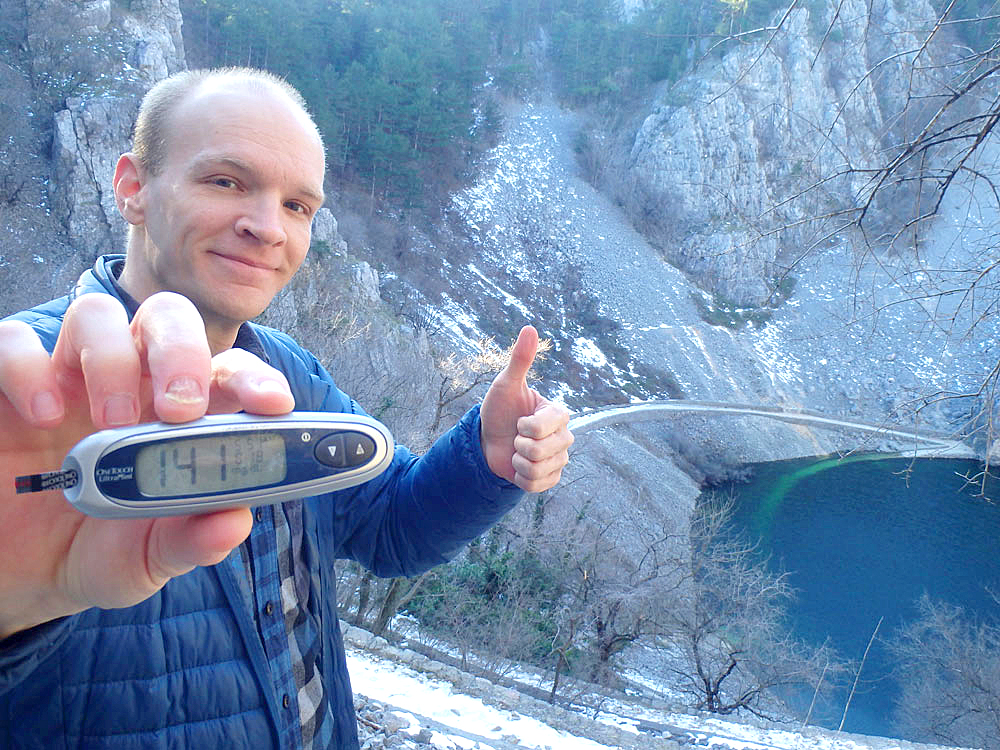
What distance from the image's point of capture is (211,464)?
1094 millimetres

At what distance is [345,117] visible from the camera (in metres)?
34.7

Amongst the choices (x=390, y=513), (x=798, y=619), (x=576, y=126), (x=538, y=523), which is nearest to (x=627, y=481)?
(x=798, y=619)

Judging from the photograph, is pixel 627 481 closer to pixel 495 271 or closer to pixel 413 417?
pixel 413 417

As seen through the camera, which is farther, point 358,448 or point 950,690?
point 950,690

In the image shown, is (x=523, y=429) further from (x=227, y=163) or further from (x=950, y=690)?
(x=950, y=690)

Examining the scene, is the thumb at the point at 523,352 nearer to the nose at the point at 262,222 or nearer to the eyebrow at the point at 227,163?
the nose at the point at 262,222

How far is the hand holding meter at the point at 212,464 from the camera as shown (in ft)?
3.31

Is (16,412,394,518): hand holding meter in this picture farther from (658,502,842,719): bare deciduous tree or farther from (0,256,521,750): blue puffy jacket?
(658,502,842,719): bare deciduous tree

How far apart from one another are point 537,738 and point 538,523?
32.8ft

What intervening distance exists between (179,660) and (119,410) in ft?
2.34

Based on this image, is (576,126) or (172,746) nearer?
(172,746)

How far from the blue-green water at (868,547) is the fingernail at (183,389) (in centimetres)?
1758

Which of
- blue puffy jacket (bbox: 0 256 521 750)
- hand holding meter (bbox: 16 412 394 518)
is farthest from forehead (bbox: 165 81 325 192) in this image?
hand holding meter (bbox: 16 412 394 518)

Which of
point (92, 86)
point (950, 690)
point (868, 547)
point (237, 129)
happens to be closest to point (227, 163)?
point (237, 129)
